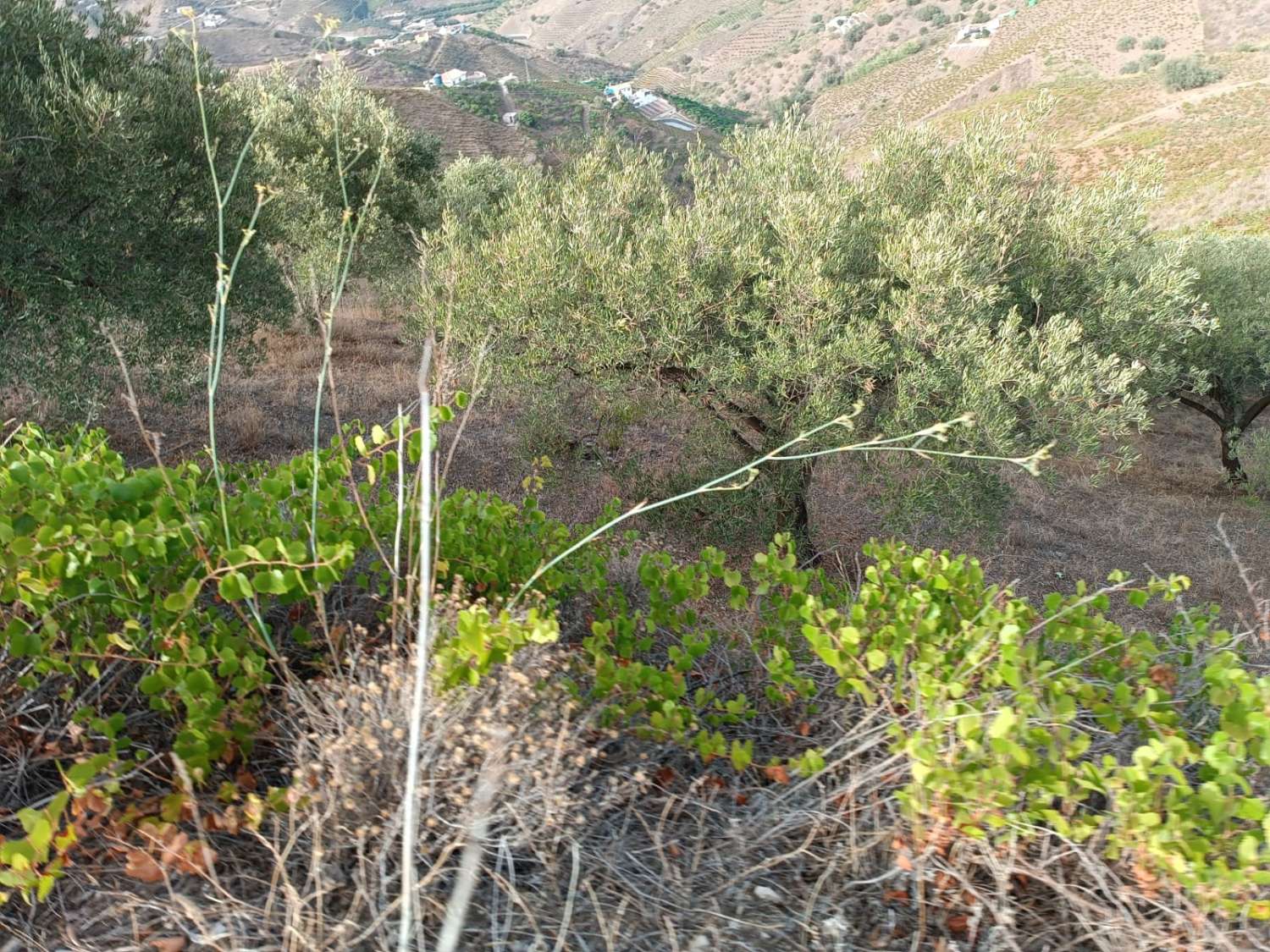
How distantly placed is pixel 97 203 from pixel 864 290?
6998 millimetres

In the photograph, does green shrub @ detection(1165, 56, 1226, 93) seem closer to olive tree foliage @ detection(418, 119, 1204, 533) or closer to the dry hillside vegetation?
the dry hillside vegetation

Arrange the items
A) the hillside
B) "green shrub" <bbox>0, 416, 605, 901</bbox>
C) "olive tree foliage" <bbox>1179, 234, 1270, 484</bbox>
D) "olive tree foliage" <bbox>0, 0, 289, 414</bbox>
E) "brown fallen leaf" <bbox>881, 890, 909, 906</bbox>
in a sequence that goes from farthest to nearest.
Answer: the hillside, "olive tree foliage" <bbox>1179, 234, 1270, 484</bbox>, "olive tree foliage" <bbox>0, 0, 289, 414</bbox>, "brown fallen leaf" <bbox>881, 890, 909, 906</bbox>, "green shrub" <bbox>0, 416, 605, 901</bbox>

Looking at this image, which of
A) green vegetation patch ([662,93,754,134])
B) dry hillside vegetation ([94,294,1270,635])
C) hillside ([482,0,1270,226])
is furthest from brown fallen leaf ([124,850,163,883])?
green vegetation patch ([662,93,754,134])

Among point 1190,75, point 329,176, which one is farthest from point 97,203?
point 1190,75

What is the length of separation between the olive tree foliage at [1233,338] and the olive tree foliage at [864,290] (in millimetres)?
8988

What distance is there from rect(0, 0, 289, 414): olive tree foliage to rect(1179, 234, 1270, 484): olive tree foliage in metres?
16.0

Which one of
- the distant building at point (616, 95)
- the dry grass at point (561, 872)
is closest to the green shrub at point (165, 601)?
the dry grass at point (561, 872)

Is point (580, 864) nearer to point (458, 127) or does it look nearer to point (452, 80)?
point (458, 127)

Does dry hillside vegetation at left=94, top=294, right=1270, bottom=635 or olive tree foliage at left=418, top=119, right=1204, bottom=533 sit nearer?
olive tree foliage at left=418, top=119, right=1204, bottom=533

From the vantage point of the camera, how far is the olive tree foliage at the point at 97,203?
→ 20.7 feet

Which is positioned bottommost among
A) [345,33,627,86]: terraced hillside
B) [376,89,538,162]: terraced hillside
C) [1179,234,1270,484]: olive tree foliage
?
[1179,234,1270,484]: olive tree foliage

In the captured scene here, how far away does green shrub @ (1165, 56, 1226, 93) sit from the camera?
52656 mm

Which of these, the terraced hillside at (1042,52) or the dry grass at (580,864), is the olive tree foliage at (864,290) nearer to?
the dry grass at (580,864)

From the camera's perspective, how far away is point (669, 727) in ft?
8.02
